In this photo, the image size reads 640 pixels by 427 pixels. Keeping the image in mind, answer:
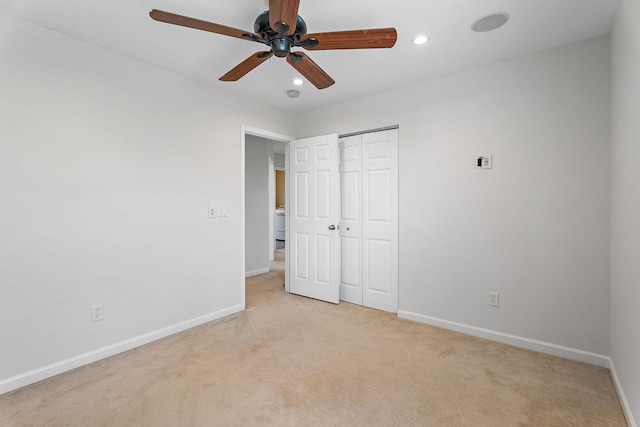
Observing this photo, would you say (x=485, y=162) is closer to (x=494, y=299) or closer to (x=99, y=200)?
(x=494, y=299)

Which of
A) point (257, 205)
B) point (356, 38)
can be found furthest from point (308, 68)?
point (257, 205)

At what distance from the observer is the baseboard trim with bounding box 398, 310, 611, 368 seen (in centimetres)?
228

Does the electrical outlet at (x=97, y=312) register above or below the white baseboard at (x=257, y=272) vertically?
above

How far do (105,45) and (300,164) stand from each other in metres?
2.24

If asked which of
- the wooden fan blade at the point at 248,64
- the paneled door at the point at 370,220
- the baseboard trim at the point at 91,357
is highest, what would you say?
the wooden fan blade at the point at 248,64

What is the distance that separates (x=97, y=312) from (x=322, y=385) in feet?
5.98

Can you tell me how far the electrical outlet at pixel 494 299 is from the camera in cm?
269

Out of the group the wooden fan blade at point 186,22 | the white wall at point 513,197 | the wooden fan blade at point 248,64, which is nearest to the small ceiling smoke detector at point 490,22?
the white wall at point 513,197

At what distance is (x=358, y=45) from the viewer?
1847 mm

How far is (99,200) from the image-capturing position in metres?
2.40

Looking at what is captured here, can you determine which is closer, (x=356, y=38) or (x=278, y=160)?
(x=356, y=38)

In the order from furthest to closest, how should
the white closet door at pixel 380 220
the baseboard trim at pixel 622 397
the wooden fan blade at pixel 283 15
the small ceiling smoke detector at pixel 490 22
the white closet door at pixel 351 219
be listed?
the white closet door at pixel 351 219, the white closet door at pixel 380 220, the small ceiling smoke detector at pixel 490 22, the baseboard trim at pixel 622 397, the wooden fan blade at pixel 283 15

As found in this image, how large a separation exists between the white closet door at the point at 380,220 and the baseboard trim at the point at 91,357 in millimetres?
1765

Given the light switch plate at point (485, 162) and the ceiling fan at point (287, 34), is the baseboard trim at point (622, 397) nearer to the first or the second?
the light switch plate at point (485, 162)
